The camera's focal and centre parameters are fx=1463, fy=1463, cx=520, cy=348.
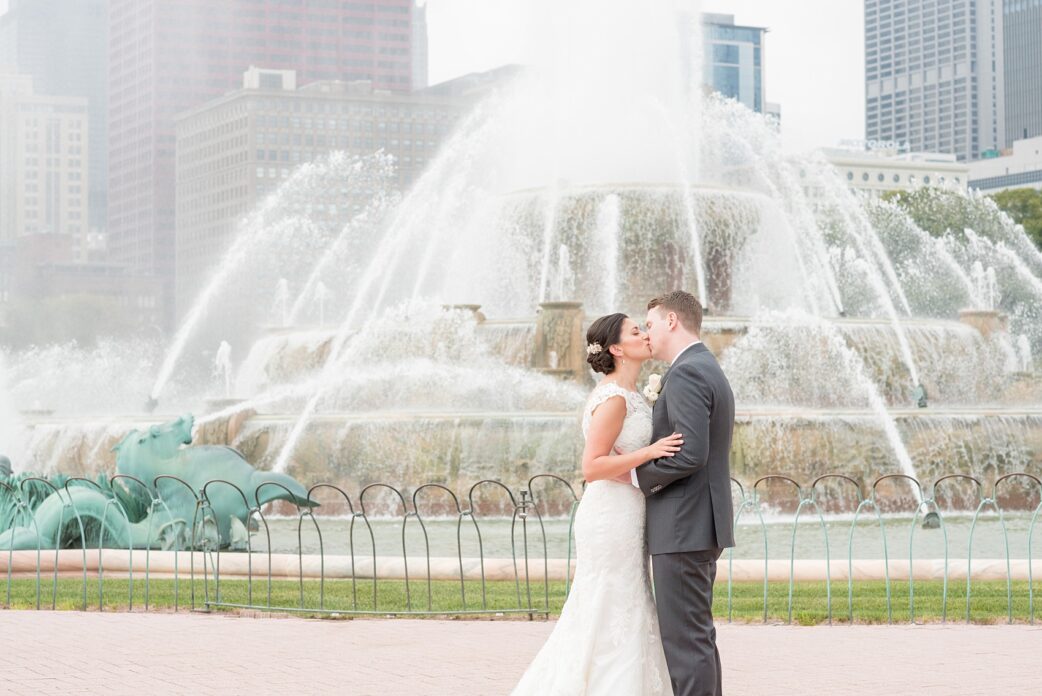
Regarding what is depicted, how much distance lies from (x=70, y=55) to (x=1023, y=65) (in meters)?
106

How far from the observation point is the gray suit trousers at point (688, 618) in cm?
532

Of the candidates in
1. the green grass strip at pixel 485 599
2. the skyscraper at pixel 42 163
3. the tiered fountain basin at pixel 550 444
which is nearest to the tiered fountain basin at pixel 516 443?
the tiered fountain basin at pixel 550 444

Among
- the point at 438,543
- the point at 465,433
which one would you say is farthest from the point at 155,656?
the point at 465,433

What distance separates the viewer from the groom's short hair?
17.7 feet

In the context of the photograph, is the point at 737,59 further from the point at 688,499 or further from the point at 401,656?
the point at 688,499

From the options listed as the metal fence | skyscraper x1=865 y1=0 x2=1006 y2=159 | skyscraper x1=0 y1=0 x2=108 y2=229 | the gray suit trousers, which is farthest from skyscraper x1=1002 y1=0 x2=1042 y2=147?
the gray suit trousers

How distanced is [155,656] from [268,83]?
121m

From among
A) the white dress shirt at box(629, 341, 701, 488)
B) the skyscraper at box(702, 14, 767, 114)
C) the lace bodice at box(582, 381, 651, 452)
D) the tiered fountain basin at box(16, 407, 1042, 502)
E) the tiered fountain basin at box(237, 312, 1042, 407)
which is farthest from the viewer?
the skyscraper at box(702, 14, 767, 114)

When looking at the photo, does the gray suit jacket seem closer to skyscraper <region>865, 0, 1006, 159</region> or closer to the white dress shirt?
the white dress shirt

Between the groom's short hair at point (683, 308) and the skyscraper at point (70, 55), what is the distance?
15066 cm

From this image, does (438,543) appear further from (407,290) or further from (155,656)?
(407,290)

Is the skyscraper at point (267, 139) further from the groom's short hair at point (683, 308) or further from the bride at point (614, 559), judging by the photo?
the groom's short hair at point (683, 308)

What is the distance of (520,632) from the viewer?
27.8 feet

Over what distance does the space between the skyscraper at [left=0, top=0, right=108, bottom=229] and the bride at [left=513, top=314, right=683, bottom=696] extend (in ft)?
494
